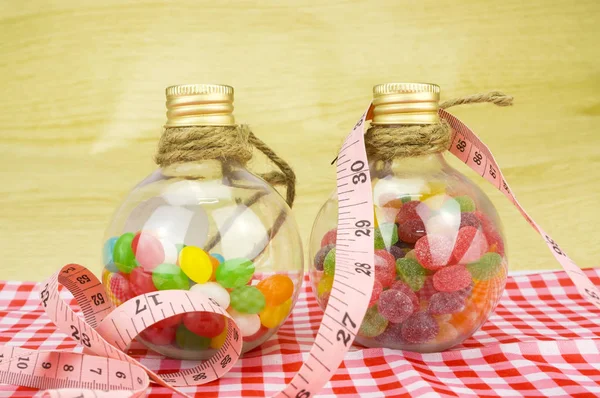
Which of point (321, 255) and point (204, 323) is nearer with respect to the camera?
point (204, 323)

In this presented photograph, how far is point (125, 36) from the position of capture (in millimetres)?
2053

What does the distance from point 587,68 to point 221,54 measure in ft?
3.52

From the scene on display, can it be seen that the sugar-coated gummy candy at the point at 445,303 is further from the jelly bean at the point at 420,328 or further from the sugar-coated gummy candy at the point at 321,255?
the sugar-coated gummy candy at the point at 321,255

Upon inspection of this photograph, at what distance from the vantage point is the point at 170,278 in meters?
1.10

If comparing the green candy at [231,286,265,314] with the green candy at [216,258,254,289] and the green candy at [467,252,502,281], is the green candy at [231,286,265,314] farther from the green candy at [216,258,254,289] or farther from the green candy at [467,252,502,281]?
the green candy at [467,252,502,281]

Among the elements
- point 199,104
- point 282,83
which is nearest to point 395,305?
point 199,104

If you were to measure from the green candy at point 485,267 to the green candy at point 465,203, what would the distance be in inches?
3.1

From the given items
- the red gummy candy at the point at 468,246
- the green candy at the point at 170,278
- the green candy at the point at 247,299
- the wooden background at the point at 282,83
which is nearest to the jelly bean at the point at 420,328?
the red gummy candy at the point at 468,246

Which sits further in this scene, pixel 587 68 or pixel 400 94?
Result: pixel 587 68

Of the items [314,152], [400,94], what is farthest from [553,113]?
[400,94]

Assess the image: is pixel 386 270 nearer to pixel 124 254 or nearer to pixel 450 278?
pixel 450 278

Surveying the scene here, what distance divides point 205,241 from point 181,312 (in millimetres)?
124

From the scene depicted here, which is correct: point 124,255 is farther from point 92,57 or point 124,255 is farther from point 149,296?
point 92,57

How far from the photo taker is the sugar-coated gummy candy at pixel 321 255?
3.99ft
